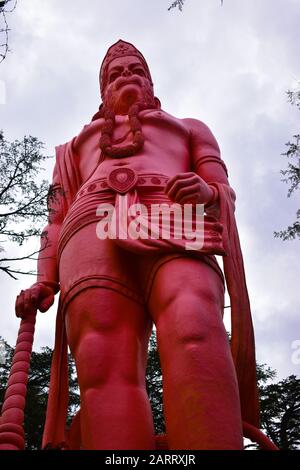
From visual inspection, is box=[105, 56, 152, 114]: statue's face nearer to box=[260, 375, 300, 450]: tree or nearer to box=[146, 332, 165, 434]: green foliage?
box=[146, 332, 165, 434]: green foliage

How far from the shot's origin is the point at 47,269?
4512 mm

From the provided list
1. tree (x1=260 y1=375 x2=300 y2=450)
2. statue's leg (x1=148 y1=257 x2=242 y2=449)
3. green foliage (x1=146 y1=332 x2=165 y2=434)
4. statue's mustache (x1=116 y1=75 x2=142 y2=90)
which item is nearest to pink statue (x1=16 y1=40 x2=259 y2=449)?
statue's leg (x1=148 y1=257 x2=242 y2=449)

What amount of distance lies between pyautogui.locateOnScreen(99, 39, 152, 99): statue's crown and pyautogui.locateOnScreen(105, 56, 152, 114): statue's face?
0.09 metres

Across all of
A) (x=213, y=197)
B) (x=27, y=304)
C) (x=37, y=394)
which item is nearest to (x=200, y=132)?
(x=213, y=197)

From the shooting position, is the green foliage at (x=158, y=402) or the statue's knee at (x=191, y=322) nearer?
the statue's knee at (x=191, y=322)

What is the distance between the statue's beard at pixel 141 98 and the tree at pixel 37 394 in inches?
229

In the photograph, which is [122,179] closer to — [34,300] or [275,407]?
[34,300]

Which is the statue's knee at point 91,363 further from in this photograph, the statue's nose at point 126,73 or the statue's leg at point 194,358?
the statue's nose at point 126,73

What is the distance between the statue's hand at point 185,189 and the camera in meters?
3.91

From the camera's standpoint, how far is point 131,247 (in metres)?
3.78

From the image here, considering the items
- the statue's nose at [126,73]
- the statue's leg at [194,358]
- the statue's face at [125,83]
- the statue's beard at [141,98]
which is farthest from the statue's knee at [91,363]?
the statue's nose at [126,73]

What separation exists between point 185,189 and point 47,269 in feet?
4.70
